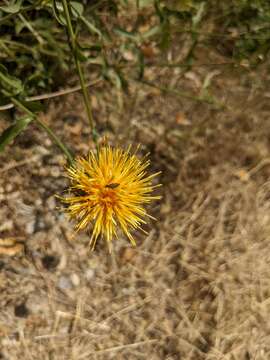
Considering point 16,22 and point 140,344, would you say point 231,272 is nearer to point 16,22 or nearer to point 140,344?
point 140,344

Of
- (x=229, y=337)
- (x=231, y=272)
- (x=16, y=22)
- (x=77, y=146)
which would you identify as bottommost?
(x=229, y=337)

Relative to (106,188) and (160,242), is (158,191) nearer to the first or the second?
(160,242)

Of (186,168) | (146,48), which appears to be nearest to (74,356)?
(186,168)

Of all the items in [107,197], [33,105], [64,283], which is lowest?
[64,283]

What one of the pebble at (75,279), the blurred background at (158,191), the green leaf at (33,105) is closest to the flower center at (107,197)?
the green leaf at (33,105)

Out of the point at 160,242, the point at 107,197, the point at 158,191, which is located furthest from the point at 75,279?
the point at 107,197

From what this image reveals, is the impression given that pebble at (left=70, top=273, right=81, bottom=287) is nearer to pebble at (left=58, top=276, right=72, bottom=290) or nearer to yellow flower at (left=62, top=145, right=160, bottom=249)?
pebble at (left=58, top=276, right=72, bottom=290)

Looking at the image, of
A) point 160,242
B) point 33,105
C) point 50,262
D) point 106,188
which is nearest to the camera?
point 106,188

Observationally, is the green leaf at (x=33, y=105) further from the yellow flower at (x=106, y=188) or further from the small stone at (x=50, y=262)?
the small stone at (x=50, y=262)

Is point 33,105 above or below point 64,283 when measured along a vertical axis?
above

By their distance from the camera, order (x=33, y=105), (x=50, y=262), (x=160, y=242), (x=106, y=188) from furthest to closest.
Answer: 1. (x=160, y=242)
2. (x=50, y=262)
3. (x=33, y=105)
4. (x=106, y=188)
